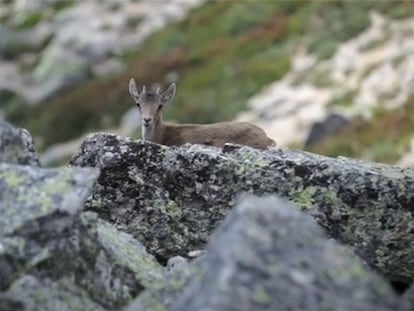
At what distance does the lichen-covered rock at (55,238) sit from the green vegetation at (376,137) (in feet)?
95.9

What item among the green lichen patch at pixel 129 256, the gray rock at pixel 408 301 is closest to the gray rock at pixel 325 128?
the green lichen patch at pixel 129 256

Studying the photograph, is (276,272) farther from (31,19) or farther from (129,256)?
(31,19)

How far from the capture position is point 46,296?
8289 mm

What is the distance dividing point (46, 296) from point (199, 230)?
415cm

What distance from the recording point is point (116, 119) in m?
60.8

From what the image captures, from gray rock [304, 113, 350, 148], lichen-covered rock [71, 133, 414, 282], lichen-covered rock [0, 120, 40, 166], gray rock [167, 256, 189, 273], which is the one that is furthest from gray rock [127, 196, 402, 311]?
gray rock [304, 113, 350, 148]

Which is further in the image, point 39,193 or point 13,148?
point 13,148

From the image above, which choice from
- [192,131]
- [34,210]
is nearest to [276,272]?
[34,210]

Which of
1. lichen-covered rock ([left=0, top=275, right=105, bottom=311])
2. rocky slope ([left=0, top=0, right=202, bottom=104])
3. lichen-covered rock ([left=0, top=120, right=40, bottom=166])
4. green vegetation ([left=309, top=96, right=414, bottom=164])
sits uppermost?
rocky slope ([left=0, top=0, right=202, bottom=104])

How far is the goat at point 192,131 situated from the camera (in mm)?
17688

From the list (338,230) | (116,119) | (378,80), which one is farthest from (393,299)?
(116,119)

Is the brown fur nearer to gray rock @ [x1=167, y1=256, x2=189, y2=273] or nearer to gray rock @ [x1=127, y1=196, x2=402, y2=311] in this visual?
gray rock @ [x1=167, y1=256, x2=189, y2=273]

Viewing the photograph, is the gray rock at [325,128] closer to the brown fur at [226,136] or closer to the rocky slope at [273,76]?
the rocky slope at [273,76]

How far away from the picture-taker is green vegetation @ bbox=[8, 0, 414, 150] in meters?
55.3
